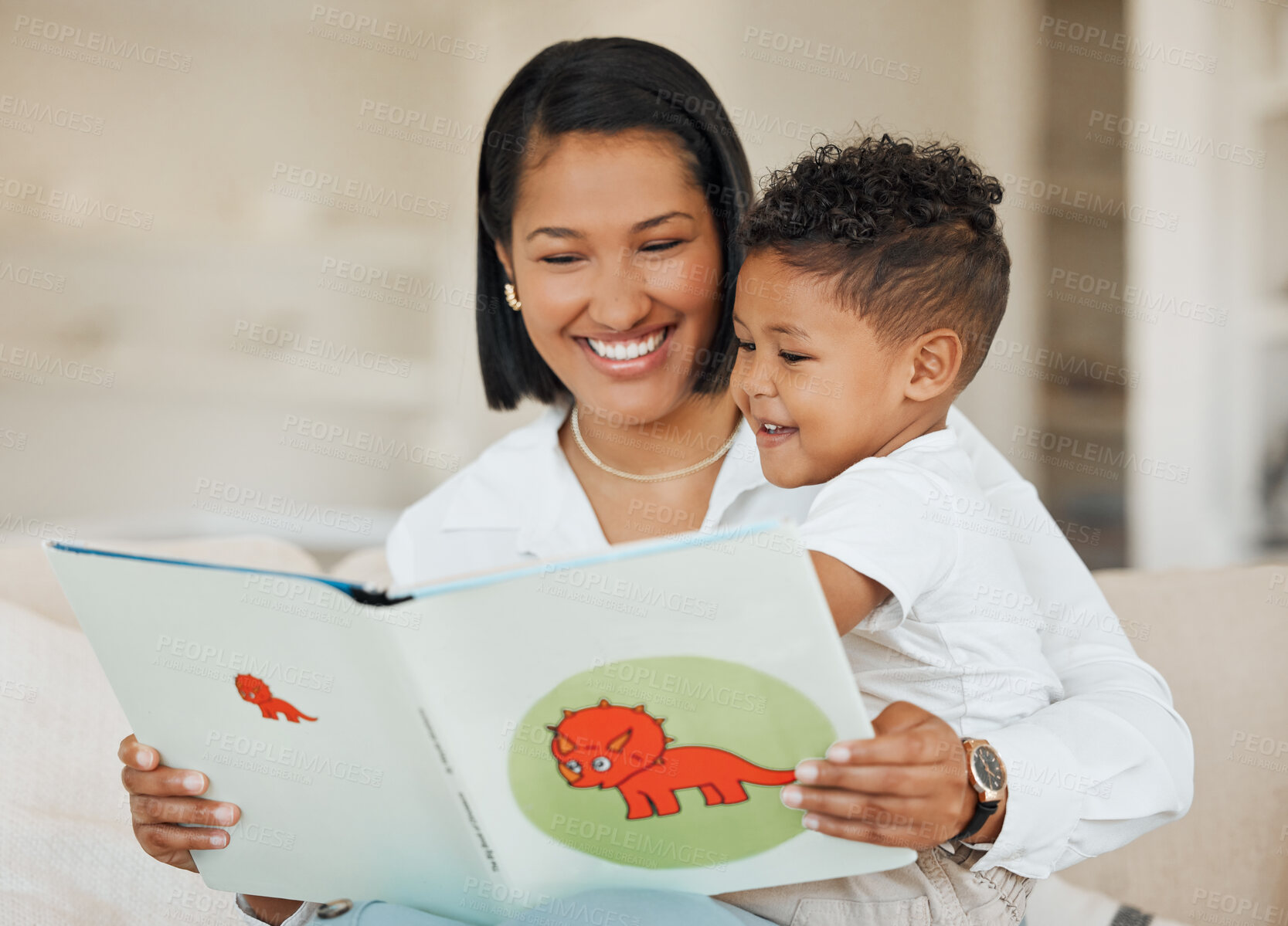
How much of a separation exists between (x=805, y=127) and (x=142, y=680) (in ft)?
9.22

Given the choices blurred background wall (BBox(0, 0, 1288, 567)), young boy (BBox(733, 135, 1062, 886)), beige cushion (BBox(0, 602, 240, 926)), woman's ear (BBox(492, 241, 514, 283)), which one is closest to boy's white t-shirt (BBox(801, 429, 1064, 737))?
young boy (BBox(733, 135, 1062, 886))

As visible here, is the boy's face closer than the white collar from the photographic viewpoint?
Yes

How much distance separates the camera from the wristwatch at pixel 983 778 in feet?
2.72

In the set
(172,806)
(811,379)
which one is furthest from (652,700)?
(172,806)

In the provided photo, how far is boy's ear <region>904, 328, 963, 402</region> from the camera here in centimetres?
102

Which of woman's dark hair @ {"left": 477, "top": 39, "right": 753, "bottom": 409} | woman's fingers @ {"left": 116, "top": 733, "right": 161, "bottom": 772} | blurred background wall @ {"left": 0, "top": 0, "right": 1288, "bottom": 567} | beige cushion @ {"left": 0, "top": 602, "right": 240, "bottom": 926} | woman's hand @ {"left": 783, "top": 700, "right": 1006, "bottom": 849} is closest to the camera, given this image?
woman's hand @ {"left": 783, "top": 700, "right": 1006, "bottom": 849}

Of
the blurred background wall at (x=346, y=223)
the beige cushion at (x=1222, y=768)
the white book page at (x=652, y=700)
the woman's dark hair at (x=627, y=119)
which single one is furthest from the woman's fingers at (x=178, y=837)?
the blurred background wall at (x=346, y=223)

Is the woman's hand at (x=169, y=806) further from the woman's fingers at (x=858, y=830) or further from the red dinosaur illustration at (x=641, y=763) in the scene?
the woman's fingers at (x=858, y=830)

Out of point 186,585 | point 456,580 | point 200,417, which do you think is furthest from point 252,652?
point 200,417

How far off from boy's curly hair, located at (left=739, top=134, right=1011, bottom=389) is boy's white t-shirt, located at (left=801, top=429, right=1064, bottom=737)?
13cm

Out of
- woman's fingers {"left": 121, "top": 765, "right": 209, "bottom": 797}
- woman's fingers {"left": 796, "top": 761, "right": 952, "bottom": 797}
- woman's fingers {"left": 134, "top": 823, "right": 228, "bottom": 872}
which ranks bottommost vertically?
woman's fingers {"left": 134, "top": 823, "right": 228, "bottom": 872}

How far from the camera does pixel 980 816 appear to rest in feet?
2.76

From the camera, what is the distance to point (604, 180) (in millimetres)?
1300

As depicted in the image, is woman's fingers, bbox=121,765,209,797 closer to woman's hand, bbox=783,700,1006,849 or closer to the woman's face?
woman's hand, bbox=783,700,1006,849
